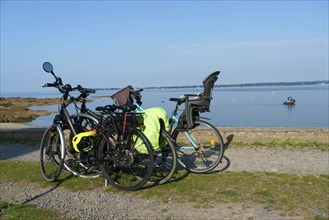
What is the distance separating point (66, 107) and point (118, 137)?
1.37m

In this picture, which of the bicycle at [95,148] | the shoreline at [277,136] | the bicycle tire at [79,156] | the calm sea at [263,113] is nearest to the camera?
the bicycle at [95,148]

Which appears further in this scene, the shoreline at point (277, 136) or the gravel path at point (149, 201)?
the shoreline at point (277, 136)

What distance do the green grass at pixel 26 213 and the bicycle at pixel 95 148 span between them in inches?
44.0

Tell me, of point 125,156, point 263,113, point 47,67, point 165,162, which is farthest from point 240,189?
point 263,113

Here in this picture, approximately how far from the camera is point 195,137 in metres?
6.83

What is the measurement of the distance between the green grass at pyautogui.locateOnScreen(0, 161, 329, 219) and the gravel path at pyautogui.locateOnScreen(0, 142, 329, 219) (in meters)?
0.18

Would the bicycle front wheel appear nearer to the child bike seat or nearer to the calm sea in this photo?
the child bike seat

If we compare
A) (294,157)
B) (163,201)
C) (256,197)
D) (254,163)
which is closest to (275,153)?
(294,157)

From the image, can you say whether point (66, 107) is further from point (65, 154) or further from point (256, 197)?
point (256, 197)

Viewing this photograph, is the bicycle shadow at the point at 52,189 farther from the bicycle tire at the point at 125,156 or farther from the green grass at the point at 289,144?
the green grass at the point at 289,144

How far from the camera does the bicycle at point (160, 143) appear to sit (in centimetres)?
546

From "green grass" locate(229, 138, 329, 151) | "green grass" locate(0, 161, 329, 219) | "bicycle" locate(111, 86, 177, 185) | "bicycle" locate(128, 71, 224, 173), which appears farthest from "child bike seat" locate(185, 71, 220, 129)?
"green grass" locate(229, 138, 329, 151)

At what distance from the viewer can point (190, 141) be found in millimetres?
6473

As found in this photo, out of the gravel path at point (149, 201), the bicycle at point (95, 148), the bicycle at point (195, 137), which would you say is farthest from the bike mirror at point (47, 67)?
the gravel path at point (149, 201)
